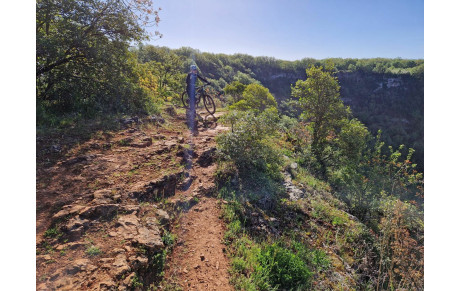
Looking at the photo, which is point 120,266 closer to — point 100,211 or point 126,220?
point 126,220

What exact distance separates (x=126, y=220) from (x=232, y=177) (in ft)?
8.90

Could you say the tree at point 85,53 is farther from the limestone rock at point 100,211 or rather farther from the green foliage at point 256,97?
the green foliage at point 256,97

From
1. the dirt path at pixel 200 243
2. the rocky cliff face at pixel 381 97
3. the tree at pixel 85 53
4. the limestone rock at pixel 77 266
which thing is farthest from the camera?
the rocky cliff face at pixel 381 97

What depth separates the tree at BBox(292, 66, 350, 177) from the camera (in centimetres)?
970

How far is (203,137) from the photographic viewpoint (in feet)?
22.8

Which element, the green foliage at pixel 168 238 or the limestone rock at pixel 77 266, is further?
the green foliage at pixel 168 238

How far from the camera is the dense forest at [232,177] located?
3074mm

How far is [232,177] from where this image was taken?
5.24 m

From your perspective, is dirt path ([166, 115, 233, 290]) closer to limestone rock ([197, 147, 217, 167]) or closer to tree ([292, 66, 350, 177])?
limestone rock ([197, 147, 217, 167])

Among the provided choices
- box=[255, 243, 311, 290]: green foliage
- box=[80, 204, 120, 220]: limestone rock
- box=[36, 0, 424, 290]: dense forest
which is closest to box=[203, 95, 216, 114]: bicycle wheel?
box=[36, 0, 424, 290]: dense forest

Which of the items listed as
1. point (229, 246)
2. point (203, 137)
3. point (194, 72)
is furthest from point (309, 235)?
point (194, 72)

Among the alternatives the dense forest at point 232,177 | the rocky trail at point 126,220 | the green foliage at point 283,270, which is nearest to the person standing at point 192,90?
the dense forest at point 232,177

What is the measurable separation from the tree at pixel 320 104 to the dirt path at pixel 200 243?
6.73m

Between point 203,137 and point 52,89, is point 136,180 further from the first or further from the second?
point 52,89
